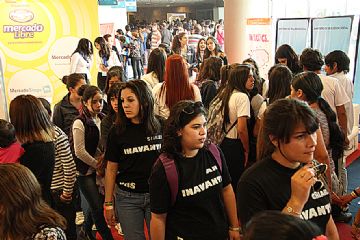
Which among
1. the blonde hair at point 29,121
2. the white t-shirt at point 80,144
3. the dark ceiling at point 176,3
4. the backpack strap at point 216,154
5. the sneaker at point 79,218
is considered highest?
the dark ceiling at point 176,3

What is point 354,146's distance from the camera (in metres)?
5.91

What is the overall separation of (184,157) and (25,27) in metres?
5.20

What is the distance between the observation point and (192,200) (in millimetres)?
2068

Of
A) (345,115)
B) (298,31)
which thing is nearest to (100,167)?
(345,115)

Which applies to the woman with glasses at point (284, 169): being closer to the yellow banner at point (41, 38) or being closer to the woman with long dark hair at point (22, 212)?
the woman with long dark hair at point (22, 212)

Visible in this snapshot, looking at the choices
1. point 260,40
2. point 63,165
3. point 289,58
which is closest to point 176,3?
point 260,40

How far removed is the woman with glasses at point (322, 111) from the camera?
2951mm

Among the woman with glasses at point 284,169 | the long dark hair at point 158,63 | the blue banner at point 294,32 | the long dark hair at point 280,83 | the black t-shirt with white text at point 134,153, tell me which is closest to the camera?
the woman with glasses at point 284,169

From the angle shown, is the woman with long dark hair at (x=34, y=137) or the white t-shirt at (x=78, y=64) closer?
the woman with long dark hair at (x=34, y=137)

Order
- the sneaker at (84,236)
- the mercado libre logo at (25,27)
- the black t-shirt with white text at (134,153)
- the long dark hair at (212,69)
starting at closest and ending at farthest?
the black t-shirt with white text at (134,153) < the sneaker at (84,236) < the long dark hair at (212,69) < the mercado libre logo at (25,27)

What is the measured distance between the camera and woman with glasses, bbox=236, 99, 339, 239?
1.62 m

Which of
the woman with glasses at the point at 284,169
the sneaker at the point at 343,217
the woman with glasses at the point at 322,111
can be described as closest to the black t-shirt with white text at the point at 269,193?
the woman with glasses at the point at 284,169

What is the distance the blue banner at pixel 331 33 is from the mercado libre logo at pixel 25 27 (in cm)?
429

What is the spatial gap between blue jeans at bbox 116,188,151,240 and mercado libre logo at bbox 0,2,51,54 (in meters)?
4.60
